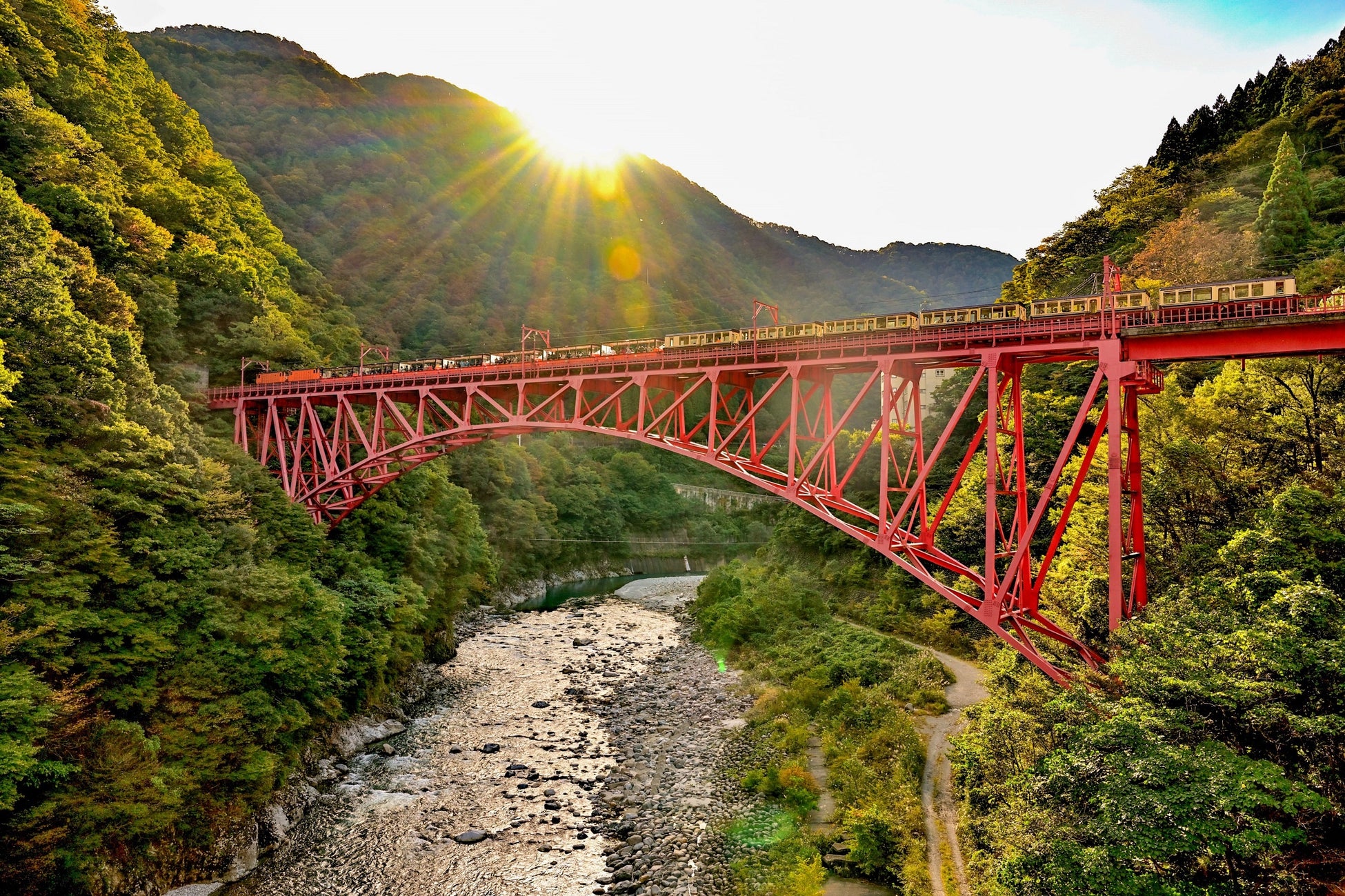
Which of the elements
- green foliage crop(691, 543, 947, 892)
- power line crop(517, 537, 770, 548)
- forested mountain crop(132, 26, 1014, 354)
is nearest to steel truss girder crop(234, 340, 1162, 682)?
green foliage crop(691, 543, 947, 892)

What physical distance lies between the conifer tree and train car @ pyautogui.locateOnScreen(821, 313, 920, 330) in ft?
83.2

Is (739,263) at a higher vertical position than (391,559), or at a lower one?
higher

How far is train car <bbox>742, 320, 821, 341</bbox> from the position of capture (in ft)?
75.0

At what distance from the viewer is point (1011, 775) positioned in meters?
15.0

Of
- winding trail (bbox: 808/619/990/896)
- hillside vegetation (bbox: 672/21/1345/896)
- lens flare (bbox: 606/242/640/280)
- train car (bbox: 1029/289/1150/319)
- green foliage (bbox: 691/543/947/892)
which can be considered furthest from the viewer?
lens flare (bbox: 606/242/640/280)

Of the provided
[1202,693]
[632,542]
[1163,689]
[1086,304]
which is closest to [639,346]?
[1086,304]

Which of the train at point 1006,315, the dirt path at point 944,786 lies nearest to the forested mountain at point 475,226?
the train at point 1006,315

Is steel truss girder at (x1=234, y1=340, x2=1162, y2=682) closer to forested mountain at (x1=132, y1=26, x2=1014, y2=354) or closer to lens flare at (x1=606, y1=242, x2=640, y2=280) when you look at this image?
forested mountain at (x1=132, y1=26, x2=1014, y2=354)

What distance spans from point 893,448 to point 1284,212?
72.2ft

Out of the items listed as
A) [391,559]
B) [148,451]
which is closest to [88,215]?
[148,451]

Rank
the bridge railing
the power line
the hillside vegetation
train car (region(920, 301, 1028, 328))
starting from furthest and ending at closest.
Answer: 1. the power line
2. train car (region(920, 301, 1028, 328))
3. the bridge railing
4. the hillside vegetation

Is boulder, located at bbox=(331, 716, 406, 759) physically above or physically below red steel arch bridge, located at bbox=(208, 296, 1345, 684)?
below

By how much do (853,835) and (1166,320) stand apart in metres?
14.6

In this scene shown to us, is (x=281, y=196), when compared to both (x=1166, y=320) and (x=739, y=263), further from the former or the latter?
(x=739, y=263)
